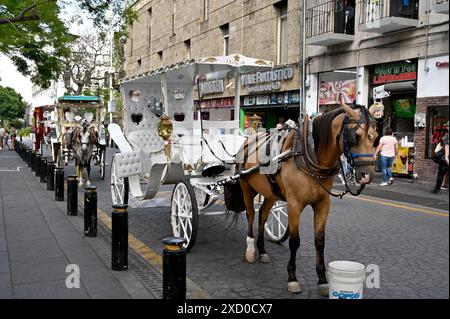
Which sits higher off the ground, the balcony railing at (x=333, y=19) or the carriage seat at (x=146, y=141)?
the balcony railing at (x=333, y=19)

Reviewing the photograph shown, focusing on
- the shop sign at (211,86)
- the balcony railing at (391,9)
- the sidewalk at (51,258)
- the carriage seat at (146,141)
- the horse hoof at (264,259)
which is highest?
the balcony railing at (391,9)

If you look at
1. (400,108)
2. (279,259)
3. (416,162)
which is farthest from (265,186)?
(400,108)

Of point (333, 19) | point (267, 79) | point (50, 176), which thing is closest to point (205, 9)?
point (267, 79)

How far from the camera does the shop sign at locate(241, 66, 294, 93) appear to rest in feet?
66.8

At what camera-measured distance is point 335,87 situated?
18594 mm

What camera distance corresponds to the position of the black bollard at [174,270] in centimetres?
420

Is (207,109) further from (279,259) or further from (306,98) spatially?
(279,259)

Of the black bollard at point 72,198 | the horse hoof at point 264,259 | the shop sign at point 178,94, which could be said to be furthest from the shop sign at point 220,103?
the horse hoof at point 264,259

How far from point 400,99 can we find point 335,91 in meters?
2.93

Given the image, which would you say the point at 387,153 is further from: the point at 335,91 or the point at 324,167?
the point at 324,167

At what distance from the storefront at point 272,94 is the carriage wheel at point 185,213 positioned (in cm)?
1289

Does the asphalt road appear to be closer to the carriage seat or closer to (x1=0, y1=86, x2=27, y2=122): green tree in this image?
the carriage seat

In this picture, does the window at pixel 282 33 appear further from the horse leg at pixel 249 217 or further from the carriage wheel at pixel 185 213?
the horse leg at pixel 249 217

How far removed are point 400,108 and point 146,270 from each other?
13078 mm
